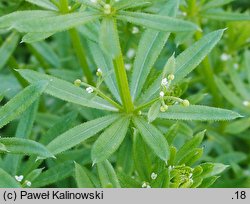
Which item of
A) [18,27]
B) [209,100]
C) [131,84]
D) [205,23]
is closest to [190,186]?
[131,84]

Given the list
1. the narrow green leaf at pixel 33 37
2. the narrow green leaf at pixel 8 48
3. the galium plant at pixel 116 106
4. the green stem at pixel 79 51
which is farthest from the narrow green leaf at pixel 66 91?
the narrow green leaf at pixel 8 48

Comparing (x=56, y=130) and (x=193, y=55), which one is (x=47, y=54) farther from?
(x=193, y=55)

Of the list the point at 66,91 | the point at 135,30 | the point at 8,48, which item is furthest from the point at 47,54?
the point at 66,91

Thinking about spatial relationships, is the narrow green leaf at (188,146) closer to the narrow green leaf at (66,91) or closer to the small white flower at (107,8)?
the narrow green leaf at (66,91)

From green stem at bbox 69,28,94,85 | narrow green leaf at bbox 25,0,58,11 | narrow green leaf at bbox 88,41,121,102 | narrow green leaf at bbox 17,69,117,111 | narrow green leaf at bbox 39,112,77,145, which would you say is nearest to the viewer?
narrow green leaf at bbox 17,69,117,111

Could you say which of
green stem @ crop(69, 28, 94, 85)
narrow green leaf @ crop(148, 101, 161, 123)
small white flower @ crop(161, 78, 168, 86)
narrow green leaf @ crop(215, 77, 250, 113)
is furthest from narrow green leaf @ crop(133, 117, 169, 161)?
narrow green leaf @ crop(215, 77, 250, 113)
